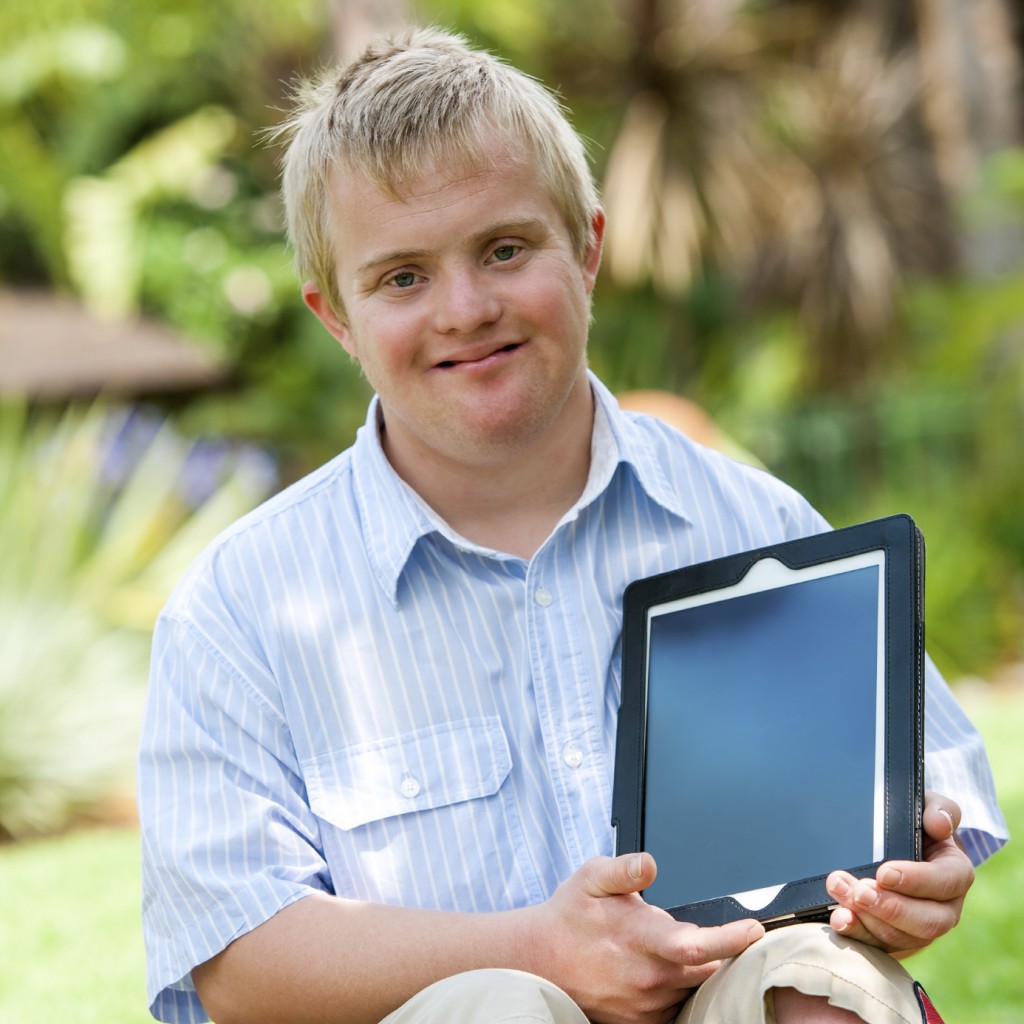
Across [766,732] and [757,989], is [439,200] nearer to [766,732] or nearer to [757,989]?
[766,732]

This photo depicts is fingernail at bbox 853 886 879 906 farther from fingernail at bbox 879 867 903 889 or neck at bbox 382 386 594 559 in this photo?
neck at bbox 382 386 594 559

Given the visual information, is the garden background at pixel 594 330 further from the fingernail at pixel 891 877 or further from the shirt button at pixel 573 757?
the fingernail at pixel 891 877

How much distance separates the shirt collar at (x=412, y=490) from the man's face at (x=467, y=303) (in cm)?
12

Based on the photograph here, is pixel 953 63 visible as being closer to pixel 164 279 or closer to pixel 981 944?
pixel 164 279

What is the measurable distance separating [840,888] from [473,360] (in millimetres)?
993

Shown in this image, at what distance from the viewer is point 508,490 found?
2580 mm

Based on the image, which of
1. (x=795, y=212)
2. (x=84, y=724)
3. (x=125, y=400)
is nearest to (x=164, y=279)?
(x=125, y=400)

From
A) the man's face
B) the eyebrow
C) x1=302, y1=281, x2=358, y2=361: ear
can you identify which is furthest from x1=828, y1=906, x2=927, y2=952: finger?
x1=302, y1=281, x2=358, y2=361: ear

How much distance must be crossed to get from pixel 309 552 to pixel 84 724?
17.4ft

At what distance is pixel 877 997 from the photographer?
191 cm

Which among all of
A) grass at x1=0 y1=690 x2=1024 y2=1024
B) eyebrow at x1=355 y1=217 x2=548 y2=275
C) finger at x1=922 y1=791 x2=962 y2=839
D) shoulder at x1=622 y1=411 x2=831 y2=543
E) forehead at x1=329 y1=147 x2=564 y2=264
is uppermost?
forehead at x1=329 y1=147 x2=564 y2=264

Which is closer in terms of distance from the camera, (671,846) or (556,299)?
(671,846)

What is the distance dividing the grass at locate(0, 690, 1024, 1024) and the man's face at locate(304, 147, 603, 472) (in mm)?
2450

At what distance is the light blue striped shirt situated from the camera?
7.50 feet
